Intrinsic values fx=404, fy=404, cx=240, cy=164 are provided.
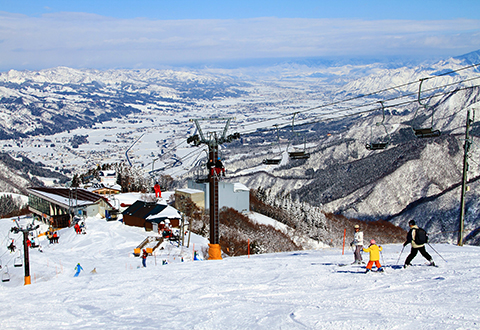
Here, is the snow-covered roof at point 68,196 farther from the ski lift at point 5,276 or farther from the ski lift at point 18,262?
the ski lift at point 5,276

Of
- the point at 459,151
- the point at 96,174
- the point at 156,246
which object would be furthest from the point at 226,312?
the point at 459,151

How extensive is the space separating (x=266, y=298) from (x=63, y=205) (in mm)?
45739

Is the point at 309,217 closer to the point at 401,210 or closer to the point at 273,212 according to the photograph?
the point at 273,212

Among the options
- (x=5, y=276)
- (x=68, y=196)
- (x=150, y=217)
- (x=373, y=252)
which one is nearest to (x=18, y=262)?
(x=5, y=276)

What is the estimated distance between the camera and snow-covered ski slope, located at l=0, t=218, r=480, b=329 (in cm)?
893

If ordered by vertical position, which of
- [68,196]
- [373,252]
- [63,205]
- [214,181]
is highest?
[214,181]

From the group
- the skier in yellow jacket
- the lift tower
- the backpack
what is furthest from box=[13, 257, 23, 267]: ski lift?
the backpack

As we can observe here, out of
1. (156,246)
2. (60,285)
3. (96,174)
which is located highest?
(60,285)

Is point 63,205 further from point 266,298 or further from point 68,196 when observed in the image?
point 266,298

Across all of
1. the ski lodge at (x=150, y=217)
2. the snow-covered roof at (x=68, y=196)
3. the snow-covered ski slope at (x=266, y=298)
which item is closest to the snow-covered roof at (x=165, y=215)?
the ski lodge at (x=150, y=217)

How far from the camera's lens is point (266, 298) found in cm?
1125

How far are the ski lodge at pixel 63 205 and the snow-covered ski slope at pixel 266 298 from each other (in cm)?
3311

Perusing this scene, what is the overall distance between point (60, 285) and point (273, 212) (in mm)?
52398

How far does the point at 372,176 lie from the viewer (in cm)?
9669
